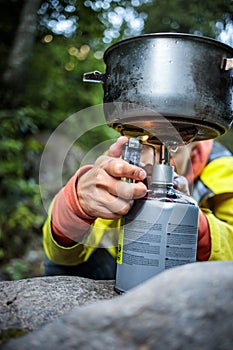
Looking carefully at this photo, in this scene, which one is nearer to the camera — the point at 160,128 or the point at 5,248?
the point at 160,128

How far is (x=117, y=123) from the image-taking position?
1116 millimetres

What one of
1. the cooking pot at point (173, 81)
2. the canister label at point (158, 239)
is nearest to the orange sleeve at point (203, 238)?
the canister label at point (158, 239)

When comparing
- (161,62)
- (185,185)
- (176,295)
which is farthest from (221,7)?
(176,295)

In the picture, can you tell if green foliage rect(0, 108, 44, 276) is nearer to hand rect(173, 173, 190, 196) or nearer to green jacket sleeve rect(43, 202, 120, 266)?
green jacket sleeve rect(43, 202, 120, 266)

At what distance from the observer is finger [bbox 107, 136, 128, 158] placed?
1221 millimetres


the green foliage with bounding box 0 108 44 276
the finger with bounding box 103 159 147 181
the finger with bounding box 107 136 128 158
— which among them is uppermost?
the finger with bounding box 107 136 128 158

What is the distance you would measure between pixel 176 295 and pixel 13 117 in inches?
124

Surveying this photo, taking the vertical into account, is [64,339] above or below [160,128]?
below

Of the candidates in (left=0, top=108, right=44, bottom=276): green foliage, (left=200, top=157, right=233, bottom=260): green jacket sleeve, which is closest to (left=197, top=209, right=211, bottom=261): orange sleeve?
(left=200, top=157, right=233, bottom=260): green jacket sleeve

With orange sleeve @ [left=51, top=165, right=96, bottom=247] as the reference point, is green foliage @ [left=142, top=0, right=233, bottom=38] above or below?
above

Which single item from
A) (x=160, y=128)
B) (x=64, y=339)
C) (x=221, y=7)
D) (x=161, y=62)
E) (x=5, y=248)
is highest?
(x=221, y=7)

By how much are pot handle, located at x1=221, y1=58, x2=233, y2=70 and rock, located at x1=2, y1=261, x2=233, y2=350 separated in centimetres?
53

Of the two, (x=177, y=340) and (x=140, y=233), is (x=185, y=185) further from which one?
(x=177, y=340)

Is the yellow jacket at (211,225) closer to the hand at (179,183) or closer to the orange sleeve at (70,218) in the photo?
→ the orange sleeve at (70,218)
